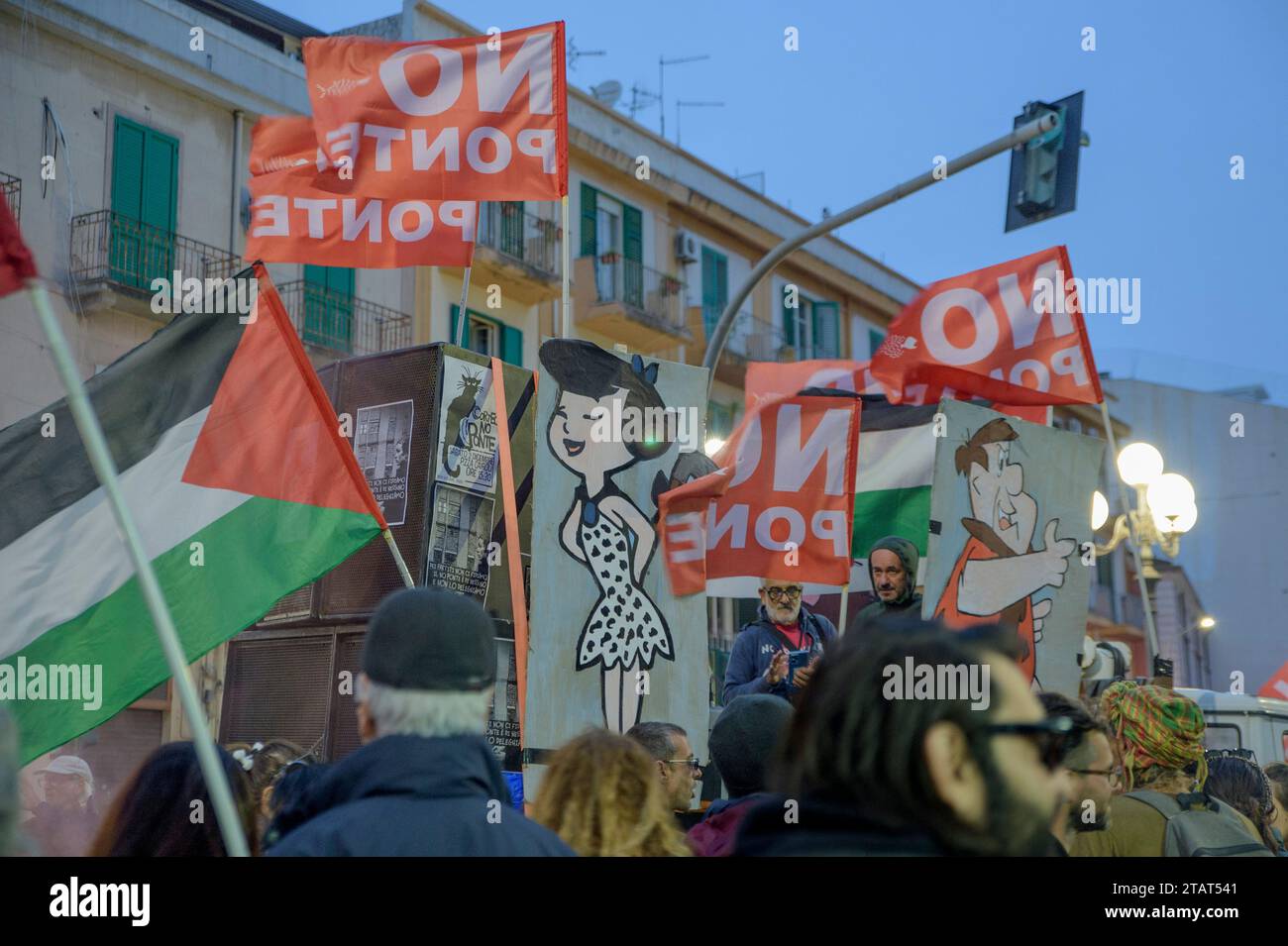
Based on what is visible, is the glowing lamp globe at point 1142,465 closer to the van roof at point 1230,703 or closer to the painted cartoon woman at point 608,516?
the van roof at point 1230,703

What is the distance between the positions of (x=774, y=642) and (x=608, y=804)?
169 inches

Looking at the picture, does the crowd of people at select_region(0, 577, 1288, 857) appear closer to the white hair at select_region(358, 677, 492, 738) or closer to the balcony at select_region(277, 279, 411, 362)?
the white hair at select_region(358, 677, 492, 738)

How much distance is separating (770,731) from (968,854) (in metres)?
2.25

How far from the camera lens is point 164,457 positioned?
20.8ft

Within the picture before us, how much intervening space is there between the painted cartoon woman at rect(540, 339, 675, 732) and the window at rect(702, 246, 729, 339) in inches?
885

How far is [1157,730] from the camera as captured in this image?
16.2 ft

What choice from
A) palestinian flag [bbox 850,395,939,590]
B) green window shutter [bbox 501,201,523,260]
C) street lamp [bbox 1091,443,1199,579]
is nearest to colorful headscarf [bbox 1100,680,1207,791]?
palestinian flag [bbox 850,395,939,590]

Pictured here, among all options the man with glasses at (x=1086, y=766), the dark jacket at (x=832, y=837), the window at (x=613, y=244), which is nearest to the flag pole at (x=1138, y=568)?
the man with glasses at (x=1086, y=766)

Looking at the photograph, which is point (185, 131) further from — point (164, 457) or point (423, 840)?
point (423, 840)

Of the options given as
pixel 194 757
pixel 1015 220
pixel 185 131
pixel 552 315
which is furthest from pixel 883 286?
pixel 194 757

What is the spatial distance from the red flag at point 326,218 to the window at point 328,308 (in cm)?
1346

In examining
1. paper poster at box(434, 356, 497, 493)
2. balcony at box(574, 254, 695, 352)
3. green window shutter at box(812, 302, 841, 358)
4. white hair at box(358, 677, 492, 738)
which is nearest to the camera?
white hair at box(358, 677, 492, 738)

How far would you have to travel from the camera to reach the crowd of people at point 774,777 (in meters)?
2.29

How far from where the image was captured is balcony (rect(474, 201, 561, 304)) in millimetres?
24938
